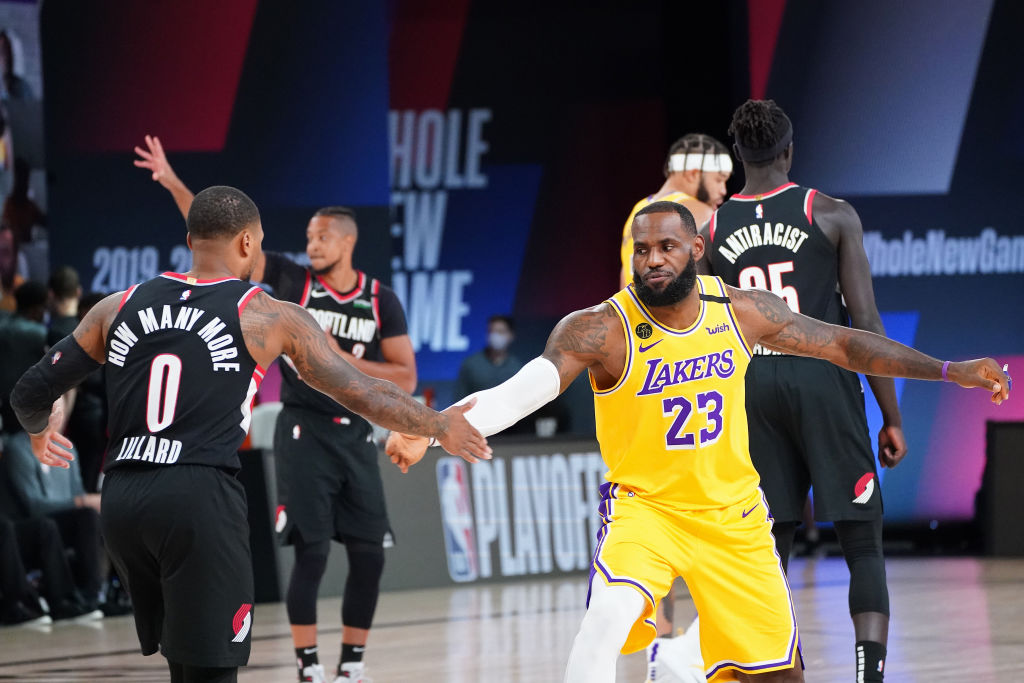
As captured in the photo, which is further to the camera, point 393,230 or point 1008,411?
point 393,230

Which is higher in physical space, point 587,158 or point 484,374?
point 587,158

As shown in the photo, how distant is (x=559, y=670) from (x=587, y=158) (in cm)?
977

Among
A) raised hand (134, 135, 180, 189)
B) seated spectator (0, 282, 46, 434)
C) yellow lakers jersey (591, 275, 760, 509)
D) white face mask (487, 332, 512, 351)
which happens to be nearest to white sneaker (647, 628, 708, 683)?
yellow lakers jersey (591, 275, 760, 509)

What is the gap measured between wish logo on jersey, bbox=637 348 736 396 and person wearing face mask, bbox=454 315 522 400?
31.8 feet

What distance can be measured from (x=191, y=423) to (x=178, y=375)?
0.14m

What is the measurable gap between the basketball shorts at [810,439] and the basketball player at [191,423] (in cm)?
163

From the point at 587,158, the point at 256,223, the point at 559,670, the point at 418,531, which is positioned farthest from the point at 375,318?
the point at 587,158

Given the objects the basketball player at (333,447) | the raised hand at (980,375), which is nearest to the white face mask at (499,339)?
the basketball player at (333,447)

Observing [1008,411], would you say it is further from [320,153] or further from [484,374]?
[320,153]

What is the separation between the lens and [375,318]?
6.66 meters

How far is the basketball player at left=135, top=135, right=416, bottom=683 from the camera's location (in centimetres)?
637

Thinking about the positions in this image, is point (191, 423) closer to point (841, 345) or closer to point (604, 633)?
point (604, 633)

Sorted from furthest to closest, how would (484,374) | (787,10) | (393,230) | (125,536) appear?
(393,230) < (484,374) < (787,10) < (125,536)

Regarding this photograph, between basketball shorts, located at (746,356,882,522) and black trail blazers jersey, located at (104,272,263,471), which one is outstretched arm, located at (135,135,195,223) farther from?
basketball shorts, located at (746,356,882,522)
